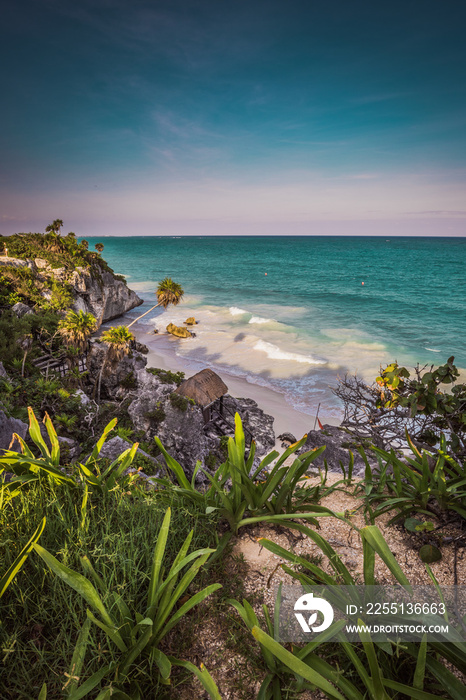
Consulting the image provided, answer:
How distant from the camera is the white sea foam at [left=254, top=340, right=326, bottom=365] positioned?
2295 centimetres

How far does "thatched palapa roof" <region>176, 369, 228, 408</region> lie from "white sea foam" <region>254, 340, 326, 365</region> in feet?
36.8

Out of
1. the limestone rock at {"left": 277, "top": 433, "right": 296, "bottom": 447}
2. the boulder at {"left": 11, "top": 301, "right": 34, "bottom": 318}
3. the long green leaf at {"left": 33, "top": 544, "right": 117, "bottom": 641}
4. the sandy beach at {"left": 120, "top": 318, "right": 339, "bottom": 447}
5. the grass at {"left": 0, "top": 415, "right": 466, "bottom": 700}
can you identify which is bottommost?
the limestone rock at {"left": 277, "top": 433, "right": 296, "bottom": 447}

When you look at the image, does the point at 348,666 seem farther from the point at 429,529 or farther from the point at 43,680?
the point at 43,680

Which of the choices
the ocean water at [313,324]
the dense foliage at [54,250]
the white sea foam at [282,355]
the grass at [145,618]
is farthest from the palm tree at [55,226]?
the grass at [145,618]

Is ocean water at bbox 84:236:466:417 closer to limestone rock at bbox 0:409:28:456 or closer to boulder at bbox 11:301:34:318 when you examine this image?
boulder at bbox 11:301:34:318

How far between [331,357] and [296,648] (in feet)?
77.0

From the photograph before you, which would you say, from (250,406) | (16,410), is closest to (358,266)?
(250,406)

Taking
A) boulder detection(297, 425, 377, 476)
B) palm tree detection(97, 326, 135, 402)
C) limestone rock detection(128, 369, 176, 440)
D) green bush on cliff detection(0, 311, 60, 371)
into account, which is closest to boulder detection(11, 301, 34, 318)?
green bush on cliff detection(0, 311, 60, 371)

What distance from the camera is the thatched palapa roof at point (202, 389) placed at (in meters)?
12.2

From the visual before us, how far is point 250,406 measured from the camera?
1527 centimetres

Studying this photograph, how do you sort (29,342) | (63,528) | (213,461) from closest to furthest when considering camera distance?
(63,528), (213,461), (29,342)

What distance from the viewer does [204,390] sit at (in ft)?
40.7

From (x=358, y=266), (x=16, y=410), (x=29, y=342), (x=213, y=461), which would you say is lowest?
(x=213, y=461)

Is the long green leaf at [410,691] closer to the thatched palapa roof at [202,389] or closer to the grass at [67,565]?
the grass at [67,565]
